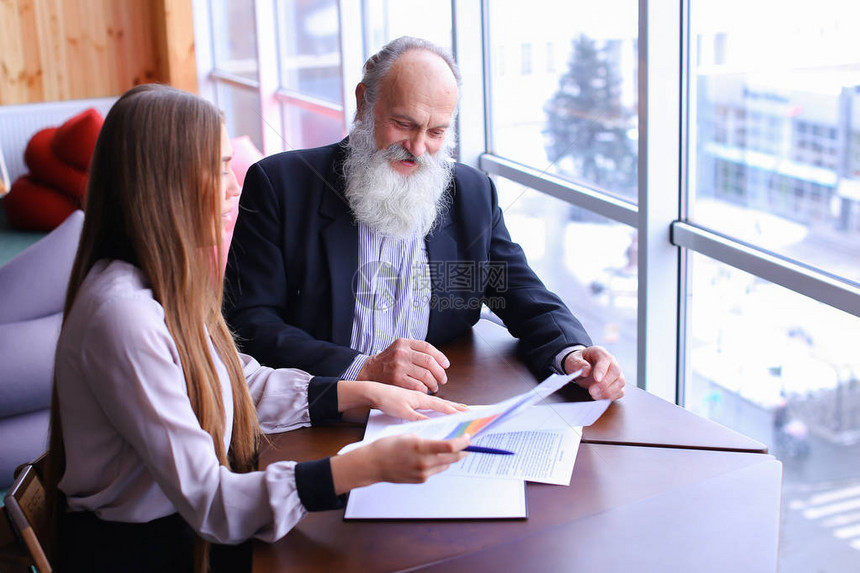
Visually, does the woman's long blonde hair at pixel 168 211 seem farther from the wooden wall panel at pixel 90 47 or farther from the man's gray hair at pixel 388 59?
the wooden wall panel at pixel 90 47

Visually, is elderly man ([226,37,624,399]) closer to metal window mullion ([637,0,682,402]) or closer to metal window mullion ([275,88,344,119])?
metal window mullion ([637,0,682,402])

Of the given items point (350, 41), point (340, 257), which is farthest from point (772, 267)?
point (350, 41)

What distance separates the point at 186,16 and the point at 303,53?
170cm

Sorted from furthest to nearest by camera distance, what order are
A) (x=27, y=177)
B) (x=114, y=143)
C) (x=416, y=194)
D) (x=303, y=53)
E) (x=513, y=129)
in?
1. (x=27, y=177)
2. (x=303, y=53)
3. (x=513, y=129)
4. (x=416, y=194)
5. (x=114, y=143)

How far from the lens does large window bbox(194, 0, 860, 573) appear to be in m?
1.93

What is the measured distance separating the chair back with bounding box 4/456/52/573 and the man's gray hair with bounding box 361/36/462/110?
1.08 meters

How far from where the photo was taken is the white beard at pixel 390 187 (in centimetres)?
190

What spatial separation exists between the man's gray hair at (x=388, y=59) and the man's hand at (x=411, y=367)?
667 millimetres

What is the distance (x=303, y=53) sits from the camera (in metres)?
4.90

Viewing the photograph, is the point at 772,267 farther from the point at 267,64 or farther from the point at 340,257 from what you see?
the point at 267,64

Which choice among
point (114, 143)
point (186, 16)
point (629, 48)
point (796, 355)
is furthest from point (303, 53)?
point (114, 143)

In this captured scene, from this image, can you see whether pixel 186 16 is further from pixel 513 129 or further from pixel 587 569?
pixel 587 569

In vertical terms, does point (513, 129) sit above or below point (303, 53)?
below

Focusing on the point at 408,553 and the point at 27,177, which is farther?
the point at 27,177
